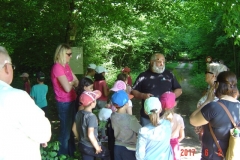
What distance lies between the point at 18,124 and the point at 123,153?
1920 millimetres

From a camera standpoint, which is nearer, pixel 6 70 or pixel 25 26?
pixel 6 70

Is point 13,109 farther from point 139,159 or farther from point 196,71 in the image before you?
point 196,71

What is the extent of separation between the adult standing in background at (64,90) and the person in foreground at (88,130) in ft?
1.95

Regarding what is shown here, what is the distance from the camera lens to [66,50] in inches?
176

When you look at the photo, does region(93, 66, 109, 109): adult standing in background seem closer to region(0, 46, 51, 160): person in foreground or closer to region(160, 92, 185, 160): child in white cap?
region(160, 92, 185, 160): child in white cap

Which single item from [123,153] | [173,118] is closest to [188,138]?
[173,118]

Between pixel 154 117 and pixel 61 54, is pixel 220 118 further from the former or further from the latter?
pixel 61 54

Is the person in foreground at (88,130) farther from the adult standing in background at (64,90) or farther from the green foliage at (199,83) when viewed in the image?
the green foliage at (199,83)

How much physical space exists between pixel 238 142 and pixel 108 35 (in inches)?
526

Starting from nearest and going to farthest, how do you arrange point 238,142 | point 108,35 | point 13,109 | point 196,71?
point 13,109, point 238,142, point 108,35, point 196,71

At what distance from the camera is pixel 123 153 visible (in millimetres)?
3764

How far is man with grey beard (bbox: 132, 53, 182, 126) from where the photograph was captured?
4371 mm

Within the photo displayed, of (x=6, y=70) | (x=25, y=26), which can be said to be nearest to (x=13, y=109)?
(x=6, y=70)

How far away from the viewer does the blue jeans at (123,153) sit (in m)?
3.76
